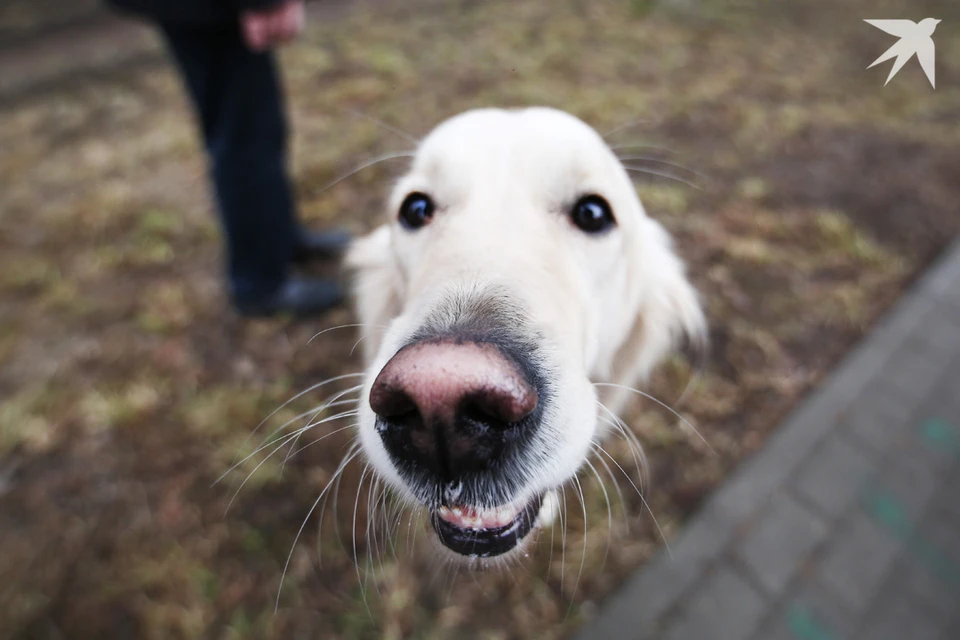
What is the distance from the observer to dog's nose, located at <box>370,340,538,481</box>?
2.72 ft

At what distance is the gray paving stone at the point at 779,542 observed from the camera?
217 centimetres

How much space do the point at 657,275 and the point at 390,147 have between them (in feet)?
7.44

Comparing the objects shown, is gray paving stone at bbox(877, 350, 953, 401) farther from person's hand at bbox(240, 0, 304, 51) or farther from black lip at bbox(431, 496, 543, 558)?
person's hand at bbox(240, 0, 304, 51)

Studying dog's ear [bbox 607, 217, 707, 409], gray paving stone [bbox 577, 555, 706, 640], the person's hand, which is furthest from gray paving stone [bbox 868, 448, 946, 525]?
the person's hand

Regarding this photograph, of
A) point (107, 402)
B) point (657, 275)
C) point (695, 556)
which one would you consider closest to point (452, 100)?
point (657, 275)

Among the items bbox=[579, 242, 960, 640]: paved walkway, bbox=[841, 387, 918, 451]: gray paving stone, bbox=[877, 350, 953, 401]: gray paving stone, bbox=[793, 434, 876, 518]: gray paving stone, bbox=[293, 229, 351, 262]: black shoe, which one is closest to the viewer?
bbox=[579, 242, 960, 640]: paved walkway

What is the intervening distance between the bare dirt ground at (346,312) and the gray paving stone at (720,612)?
251 millimetres

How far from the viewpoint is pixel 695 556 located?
7.26 feet

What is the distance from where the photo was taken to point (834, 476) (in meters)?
2.46

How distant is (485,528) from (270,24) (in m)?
1.96

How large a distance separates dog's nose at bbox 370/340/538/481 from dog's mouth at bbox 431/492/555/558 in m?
0.21

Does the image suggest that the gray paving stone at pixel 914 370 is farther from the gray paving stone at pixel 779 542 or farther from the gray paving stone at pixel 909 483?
the gray paving stone at pixel 779 542

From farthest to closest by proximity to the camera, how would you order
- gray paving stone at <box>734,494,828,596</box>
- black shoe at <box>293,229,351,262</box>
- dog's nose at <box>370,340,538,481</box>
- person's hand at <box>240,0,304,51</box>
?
1. black shoe at <box>293,229,351,262</box>
2. gray paving stone at <box>734,494,828,596</box>
3. person's hand at <box>240,0,304,51</box>
4. dog's nose at <box>370,340,538,481</box>

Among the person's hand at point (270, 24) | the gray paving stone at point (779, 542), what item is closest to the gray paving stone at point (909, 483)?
the gray paving stone at point (779, 542)
